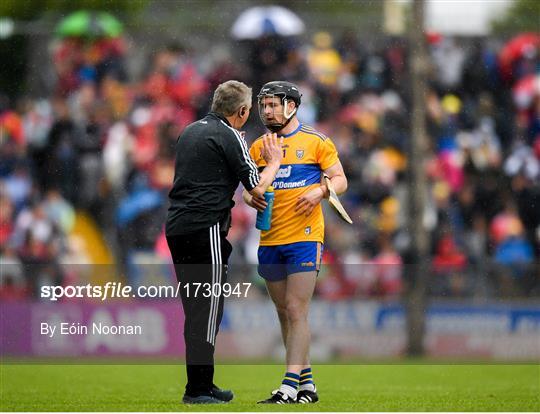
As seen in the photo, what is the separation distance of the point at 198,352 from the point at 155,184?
38.1ft

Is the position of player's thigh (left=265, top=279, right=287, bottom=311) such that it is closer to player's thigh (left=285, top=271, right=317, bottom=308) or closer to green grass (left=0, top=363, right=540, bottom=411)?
player's thigh (left=285, top=271, right=317, bottom=308)

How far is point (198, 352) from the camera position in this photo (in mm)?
10125

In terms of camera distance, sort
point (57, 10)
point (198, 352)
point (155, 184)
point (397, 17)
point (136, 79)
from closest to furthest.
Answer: point (198, 352), point (155, 184), point (136, 79), point (397, 17), point (57, 10)

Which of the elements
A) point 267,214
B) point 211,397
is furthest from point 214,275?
point 211,397

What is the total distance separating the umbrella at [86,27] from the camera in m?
23.7

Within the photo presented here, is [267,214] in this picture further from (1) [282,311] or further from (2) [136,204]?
(2) [136,204]

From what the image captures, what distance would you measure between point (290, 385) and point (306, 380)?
34 centimetres

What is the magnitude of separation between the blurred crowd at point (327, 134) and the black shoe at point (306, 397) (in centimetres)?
934

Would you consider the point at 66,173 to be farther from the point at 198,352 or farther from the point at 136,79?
the point at 198,352

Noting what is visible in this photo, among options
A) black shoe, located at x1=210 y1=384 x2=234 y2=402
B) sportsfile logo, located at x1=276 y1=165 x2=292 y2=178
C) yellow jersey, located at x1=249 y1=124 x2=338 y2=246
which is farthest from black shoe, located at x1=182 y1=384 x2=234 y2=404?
sportsfile logo, located at x1=276 y1=165 x2=292 y2=178

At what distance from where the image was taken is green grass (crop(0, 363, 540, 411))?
10273mm

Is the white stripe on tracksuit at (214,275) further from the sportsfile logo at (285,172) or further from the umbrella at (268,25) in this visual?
the umbrella at (268,25)

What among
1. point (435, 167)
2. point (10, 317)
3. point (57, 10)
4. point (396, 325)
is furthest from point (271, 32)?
point (57, 10)

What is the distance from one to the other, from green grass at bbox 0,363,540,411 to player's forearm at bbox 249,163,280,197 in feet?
5.18
